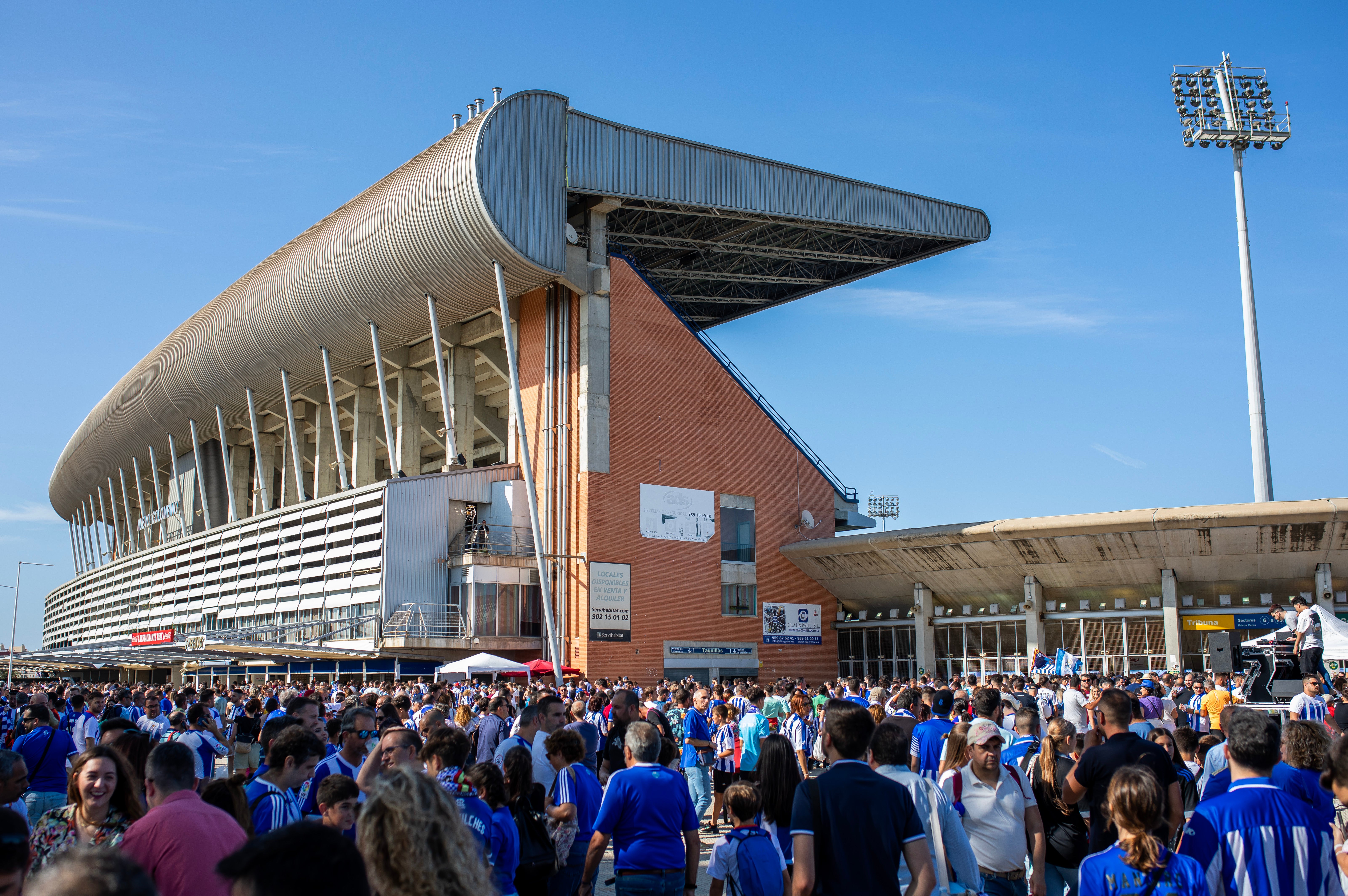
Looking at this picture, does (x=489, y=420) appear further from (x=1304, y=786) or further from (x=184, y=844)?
(x=184, y=844)

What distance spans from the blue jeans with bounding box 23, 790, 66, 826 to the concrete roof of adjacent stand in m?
33.7

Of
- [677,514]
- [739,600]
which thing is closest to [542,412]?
[677,514]

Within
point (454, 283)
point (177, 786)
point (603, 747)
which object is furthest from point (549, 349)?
point (177, 786)

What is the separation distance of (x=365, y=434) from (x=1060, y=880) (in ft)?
148

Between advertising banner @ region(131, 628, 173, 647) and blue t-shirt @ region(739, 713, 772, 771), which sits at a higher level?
advertising banner @ region(131, 628, 173, 647)

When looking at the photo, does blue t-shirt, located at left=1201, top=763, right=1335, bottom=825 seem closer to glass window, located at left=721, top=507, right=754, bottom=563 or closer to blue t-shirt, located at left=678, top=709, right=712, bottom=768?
blue t-shirt, located at left=678, top=709, right=712, bottom=768

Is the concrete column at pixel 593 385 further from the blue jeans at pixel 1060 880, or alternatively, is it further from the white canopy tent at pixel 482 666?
the blue jeans at pixel 1060 880

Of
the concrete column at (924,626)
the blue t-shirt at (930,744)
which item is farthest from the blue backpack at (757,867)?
the concrete column at (924,626)

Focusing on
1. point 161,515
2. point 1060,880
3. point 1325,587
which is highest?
point 161,515

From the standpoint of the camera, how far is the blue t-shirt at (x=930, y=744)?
1077 centimetres

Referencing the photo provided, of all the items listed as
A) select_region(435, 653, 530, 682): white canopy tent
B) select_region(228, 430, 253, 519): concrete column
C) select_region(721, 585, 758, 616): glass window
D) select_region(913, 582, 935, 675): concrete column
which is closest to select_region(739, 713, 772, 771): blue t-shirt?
select_region(435, 653, 530, 682): white canopy tent

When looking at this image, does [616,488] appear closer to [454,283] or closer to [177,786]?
[454,283]

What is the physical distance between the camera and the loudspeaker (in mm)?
27625

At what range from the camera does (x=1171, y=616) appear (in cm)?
3894
